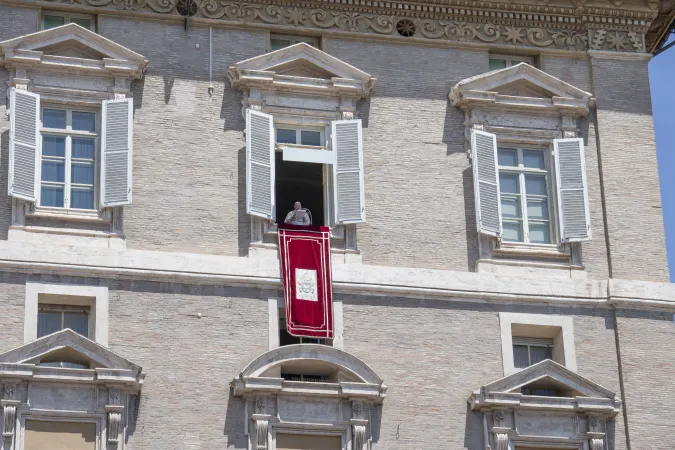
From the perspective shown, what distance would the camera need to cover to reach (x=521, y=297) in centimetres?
4181

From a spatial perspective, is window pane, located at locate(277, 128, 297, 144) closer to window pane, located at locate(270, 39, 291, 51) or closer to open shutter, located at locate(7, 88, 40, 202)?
window pane, located at locate(270, 39, 291, 51)

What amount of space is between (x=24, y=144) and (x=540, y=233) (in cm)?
1023

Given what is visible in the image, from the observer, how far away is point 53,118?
41.7 meters

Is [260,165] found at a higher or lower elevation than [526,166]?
lower

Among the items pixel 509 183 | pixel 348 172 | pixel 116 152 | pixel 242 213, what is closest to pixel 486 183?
pixel 509 183

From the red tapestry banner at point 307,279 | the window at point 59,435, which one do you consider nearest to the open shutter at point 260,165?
the red tapestry banner at point 307,279

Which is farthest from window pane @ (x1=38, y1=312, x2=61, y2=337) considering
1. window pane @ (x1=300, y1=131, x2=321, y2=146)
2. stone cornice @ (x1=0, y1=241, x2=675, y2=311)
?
window pane @ (x1=300, y1=131, x2=321, y2=146)

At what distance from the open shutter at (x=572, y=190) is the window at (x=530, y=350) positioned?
2.09 m

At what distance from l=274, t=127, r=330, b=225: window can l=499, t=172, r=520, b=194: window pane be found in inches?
139

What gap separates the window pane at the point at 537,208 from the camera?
4312 centimetres

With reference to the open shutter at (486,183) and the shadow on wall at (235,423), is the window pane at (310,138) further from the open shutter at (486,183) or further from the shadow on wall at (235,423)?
the shadow on wall at (235,423)

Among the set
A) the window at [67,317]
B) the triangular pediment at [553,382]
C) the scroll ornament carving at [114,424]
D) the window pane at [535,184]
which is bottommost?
the scroll ornament carving at [114,424]

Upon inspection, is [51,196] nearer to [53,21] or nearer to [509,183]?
[53,21]

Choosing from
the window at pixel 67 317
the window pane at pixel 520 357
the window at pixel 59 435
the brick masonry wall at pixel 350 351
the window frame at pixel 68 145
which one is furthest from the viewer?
the window pane at pixel 520 357
